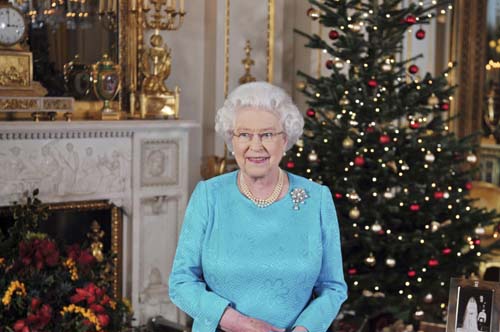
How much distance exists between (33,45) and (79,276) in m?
1.58

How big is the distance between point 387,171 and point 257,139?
3.24 m

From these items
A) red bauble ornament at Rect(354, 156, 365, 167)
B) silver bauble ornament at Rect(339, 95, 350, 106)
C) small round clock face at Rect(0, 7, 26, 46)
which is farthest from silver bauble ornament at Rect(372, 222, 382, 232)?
small round clock face at Rect(0, 7, 26, 46)

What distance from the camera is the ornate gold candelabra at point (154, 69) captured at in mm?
6102

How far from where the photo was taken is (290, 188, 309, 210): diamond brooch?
258 cm

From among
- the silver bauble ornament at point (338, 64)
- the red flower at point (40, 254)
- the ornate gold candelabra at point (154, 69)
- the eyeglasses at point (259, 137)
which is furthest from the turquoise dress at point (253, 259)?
the ornate gold candelabra at point (154, 69)

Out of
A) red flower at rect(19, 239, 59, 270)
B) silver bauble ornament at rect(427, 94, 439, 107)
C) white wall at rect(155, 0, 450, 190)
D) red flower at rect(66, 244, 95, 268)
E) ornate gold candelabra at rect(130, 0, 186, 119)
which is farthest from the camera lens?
white wall at rect(155, 0, 450, 190)

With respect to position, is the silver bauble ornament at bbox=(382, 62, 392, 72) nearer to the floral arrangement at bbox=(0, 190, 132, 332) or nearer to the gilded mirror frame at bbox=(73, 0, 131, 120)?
the gilded mirror frame at bbox=(73, 0, 131, 120)

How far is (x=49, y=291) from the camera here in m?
4.86

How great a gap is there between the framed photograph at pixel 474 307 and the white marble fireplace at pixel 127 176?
343 cm

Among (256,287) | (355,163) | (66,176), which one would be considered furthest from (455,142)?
(256,287)

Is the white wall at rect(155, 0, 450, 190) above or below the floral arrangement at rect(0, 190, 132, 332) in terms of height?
above

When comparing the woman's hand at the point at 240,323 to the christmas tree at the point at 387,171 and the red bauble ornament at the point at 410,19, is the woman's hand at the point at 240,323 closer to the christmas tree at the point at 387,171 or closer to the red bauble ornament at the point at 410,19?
the christmas tree at the point at 387,171

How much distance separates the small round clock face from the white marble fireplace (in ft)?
1.79

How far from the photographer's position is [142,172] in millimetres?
6023
